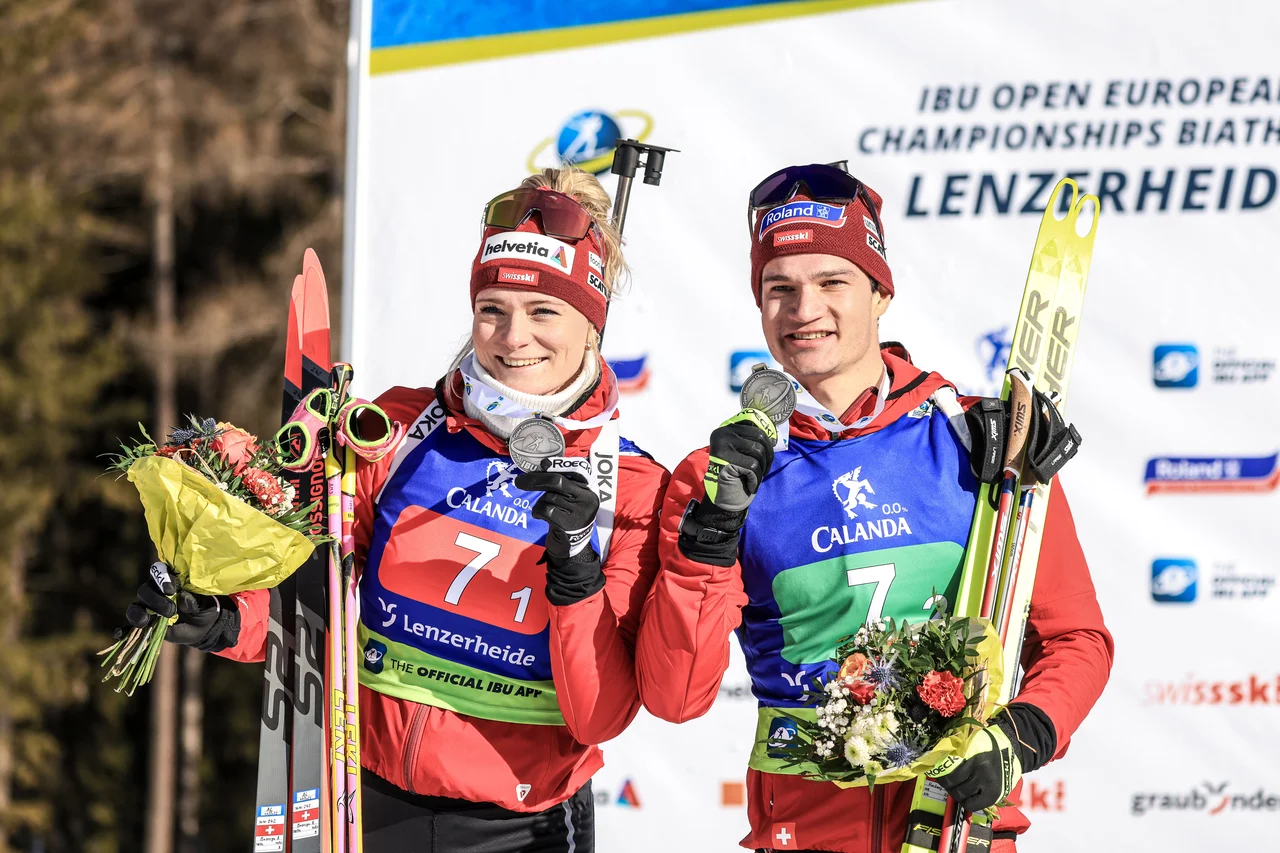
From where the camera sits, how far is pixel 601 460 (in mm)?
2504

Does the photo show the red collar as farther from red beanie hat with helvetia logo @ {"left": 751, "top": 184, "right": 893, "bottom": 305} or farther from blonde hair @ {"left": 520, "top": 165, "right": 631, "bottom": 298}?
blonde hair @ {"left": 520, "top": 165, "right": 631, "bottom": 298}

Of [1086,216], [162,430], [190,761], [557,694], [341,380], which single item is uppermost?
[162,430]

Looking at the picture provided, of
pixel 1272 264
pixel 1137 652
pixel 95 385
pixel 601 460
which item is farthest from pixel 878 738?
pixel 95 385

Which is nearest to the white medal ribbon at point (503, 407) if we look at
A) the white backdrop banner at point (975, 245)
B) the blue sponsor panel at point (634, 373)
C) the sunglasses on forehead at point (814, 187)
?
the sunglasses on forehead at point (814, 187)

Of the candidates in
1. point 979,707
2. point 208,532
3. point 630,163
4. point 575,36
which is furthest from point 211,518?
point 575,36

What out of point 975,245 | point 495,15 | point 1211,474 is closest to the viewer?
point 1211,474

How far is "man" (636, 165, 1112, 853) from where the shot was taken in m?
2.23

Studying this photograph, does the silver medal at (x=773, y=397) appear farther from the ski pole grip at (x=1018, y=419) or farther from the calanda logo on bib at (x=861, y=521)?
the ski pole grip at (x=1018, y=419)

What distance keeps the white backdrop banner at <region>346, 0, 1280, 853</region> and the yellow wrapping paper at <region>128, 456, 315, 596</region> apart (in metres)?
1.86

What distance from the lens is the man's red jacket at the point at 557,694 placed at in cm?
232

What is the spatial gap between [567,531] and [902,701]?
0.65m

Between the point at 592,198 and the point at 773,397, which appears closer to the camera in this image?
the point at 773,397

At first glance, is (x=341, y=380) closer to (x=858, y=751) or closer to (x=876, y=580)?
(x=876, y=580)

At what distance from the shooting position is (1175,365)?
3861 mm
